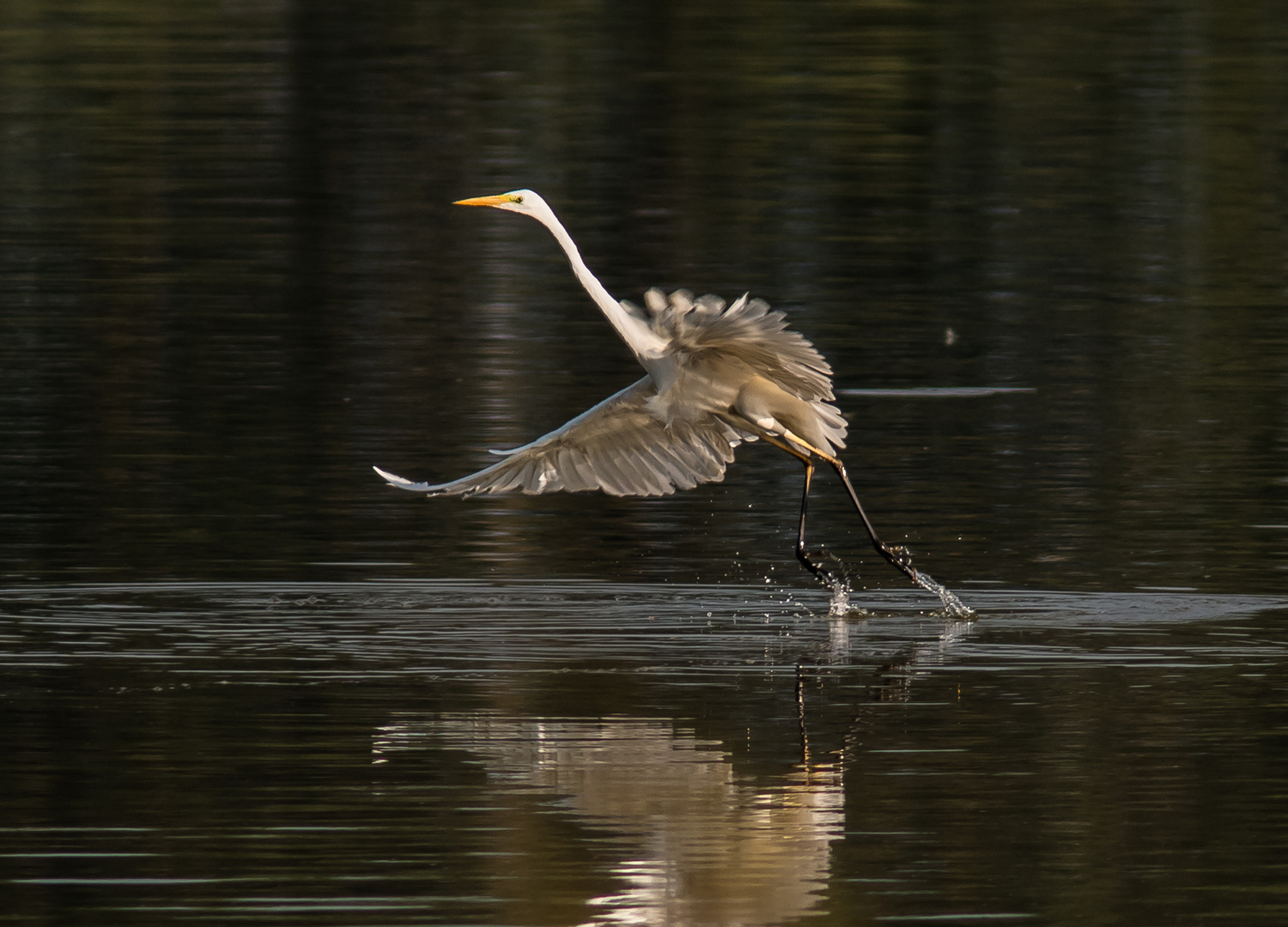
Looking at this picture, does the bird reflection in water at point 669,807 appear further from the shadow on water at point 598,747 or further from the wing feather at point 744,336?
the wing feather at point 744,336

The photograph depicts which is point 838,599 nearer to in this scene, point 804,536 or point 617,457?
point 804,536

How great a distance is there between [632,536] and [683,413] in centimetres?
189

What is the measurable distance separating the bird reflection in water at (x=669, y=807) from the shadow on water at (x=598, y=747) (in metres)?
0.02

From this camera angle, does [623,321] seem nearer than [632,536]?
Yes

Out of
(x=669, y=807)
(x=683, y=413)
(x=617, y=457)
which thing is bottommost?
(x=669, y=807)

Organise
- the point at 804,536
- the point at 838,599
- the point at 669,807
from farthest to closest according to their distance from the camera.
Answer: the point at 804,536 → the point at 838,599 → the point at 669,807

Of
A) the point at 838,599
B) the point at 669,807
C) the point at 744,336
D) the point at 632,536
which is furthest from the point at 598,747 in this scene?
the point at 632,536

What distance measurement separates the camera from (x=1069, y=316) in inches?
826

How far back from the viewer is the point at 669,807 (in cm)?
913

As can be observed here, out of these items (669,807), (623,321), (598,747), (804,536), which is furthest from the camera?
(804,536)

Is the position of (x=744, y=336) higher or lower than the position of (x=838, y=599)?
higher

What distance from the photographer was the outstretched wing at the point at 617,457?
41.9ft

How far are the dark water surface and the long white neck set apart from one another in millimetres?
1270

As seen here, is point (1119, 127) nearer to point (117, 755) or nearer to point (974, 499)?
point (974, 499)
